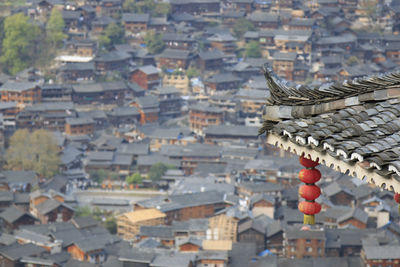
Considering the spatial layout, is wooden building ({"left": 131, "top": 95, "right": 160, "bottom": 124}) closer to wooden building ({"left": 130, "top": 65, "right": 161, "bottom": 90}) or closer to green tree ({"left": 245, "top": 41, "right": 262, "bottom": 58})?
wooden building ({"left": 130, "top": 65, "right": 161, "bottom": 90})

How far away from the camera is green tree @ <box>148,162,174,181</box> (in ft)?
101

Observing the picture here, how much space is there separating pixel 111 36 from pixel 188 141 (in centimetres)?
928

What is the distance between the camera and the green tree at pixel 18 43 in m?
39.1

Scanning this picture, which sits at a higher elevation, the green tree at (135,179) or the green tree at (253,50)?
the green tree at (253,50)

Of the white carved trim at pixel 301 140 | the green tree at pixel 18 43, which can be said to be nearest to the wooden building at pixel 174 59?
the green tree at pixel 18 43

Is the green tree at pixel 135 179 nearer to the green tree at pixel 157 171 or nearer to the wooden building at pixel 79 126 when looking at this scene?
the green tree at pixel 157 171

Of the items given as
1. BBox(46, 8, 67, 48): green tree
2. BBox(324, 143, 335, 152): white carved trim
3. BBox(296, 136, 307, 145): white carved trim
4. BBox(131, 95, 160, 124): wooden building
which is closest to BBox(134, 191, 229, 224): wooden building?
BBox(131, 95, 160, 124): wooden building

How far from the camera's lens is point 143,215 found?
2634 cm

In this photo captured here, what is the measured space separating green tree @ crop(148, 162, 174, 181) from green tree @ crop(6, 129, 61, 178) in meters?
3.35

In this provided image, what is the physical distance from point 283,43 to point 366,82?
38076mm

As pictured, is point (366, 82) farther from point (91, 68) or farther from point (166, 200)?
point (91, 68)

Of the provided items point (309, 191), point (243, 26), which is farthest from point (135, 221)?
point (309, 191)

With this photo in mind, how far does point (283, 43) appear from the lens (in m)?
41.8

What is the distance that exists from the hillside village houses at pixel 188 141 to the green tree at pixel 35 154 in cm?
48
